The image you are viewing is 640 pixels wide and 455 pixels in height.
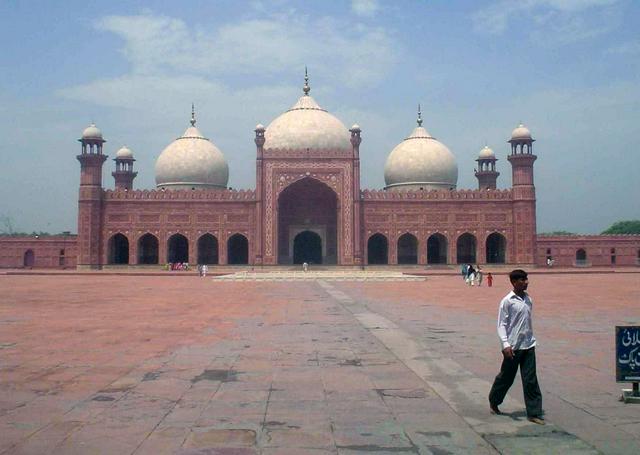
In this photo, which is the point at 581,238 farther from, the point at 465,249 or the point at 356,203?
the point at 356,203

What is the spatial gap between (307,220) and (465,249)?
7.31m

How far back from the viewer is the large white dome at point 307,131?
28250 millimetres

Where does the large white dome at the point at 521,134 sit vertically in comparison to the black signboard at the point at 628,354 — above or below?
above

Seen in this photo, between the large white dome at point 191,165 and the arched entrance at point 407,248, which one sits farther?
the large white dome at point 191,165

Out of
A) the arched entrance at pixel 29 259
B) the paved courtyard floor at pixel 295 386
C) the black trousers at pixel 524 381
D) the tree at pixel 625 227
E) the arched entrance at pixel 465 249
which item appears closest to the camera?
the paved courtyard floor at pixel 295 386

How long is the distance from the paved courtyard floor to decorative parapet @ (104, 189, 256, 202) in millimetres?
18983

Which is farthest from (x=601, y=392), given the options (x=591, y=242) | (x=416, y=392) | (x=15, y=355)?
(x=591, y=242)

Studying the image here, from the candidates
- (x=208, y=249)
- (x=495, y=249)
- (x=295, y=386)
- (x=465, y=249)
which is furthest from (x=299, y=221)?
(x=295, y=386)

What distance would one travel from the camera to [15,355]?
202 inches

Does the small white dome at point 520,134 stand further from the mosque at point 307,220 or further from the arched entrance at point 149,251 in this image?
A: the arched entrance at point 149,251

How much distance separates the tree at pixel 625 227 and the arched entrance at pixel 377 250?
3583cm

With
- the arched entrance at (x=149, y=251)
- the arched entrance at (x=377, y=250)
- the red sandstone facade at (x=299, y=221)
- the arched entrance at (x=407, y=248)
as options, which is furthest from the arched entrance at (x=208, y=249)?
the arched entrance at (x=407, y=248)

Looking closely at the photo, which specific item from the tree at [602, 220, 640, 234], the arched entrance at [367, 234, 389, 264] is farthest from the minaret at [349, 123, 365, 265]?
the tree at [602, 220, 640, 234]

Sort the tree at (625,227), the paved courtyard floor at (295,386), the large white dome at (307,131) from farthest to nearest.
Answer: the tree at (625,227)
the large white dome at (307,131)
the paved courtyard floor at (295,386)
